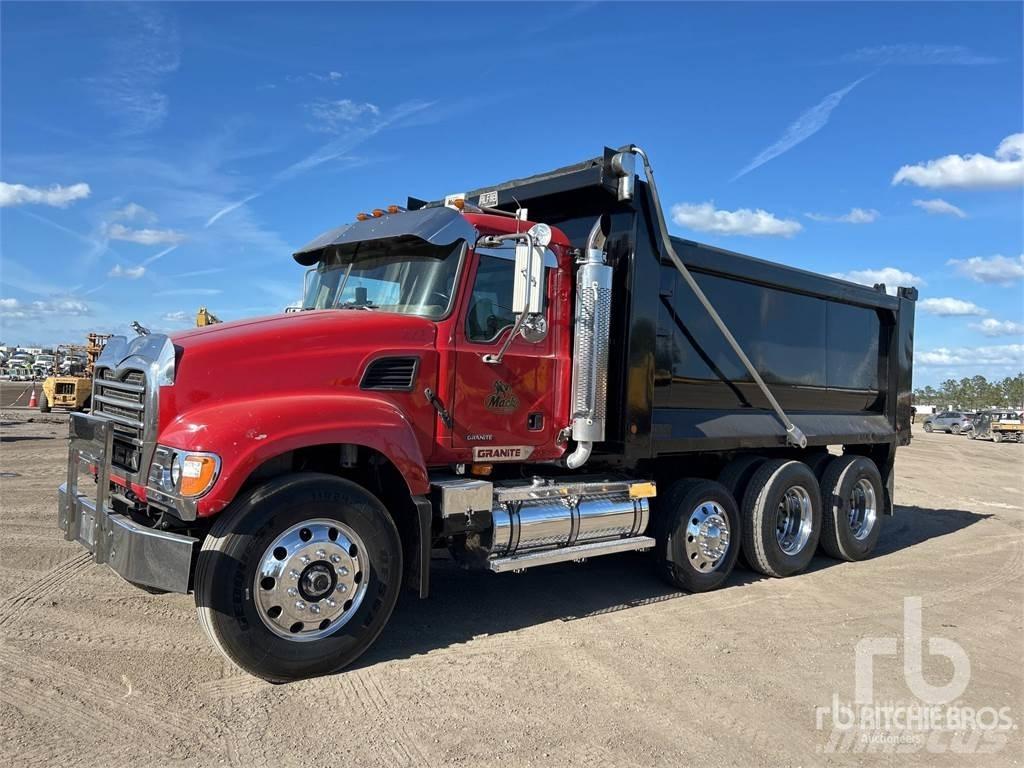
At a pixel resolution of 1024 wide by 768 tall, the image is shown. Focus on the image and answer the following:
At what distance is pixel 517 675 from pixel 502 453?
1608 mm

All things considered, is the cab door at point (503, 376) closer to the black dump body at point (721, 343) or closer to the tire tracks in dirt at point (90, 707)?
the black dump body at point (721, 343)

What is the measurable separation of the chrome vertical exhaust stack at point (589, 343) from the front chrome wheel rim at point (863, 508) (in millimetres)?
4550

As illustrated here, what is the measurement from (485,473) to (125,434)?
2.39 m

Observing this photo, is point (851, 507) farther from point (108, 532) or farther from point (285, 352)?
point (108, 532)

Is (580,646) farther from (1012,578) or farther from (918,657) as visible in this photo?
(1012,578)

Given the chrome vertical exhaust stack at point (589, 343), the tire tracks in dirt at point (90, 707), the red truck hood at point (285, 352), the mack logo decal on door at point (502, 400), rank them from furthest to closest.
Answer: the chrome vertical exhaust stack at point (589, 343)
the mack logo decal on door at point (502, 400)
the red truck hood at point (285, 352)
the tire tracks in dirt at point (90, 707)

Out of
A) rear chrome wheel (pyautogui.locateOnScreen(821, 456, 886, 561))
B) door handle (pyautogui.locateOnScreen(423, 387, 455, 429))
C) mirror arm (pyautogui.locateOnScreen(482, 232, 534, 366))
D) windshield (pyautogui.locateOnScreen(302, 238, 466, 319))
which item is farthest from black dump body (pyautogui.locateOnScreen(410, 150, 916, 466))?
door handle (pyautogui.locateOnScreen(423, 387, 455, 429))

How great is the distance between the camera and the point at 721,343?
7.11 meters

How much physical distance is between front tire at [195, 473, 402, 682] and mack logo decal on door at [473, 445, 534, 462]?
1.01 meters

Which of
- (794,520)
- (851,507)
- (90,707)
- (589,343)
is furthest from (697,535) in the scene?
(90,707)

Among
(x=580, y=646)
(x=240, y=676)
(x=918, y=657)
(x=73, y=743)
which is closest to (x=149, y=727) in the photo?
(x=73, y=743)

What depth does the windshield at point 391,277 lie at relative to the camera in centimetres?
514

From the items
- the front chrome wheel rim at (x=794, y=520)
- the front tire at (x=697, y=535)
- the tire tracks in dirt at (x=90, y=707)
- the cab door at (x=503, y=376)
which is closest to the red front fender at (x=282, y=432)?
the cab door at (x=503, y=376)

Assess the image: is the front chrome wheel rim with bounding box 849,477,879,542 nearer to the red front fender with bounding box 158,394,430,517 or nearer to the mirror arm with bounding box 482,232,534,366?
the mirror arm with bounding box 482,232,534,366
